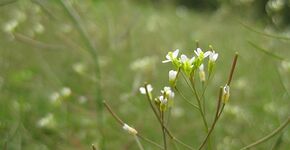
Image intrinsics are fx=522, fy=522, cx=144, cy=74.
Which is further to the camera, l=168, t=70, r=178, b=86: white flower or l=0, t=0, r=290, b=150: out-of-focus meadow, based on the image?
l=0, t=0, r=290, b=150: out-of-focus meadow

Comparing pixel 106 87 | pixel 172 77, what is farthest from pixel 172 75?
pixel 106 87

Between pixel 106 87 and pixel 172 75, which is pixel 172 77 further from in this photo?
pixel 106 87

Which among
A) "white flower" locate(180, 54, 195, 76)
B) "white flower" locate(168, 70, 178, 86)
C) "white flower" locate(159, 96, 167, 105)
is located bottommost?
"white flower" locate(159, 96, 167, 105)

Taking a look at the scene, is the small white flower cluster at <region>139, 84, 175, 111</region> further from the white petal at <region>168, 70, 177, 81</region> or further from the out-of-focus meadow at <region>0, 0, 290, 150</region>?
the out-of-focus meadow at <region>0, 0, 290, 150</region>

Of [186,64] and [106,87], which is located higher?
[106,87]

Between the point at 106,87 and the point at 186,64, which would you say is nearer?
the point at 186,64

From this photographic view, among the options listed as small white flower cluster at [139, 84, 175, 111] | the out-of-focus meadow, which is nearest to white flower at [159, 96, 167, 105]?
small white flower cluster at [139, 84, 175, 111]

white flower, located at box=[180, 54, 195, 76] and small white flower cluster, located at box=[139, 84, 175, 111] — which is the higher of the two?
white flower, located at box=[180, 54, 195, 76]

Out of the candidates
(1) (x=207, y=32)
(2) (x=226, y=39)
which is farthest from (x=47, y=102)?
(1) (x=207, y=32)
